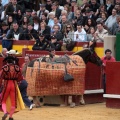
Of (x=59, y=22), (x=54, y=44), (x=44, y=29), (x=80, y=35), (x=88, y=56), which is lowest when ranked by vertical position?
(x=88, y=56)

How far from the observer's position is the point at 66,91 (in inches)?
619

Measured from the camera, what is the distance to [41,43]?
19.3 metres

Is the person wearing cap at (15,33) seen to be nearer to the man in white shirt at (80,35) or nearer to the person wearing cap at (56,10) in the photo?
the person wearing cap at (56,10)

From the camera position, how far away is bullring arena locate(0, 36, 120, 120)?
14156 mm

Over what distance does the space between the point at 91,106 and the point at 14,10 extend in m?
7.58

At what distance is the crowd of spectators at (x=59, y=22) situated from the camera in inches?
759

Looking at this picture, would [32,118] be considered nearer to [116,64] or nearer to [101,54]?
[116,64]

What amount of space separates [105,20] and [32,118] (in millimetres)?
6963

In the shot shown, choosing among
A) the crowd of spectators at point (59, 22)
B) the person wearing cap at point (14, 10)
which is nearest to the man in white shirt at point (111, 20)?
the crowd of spectators at point (59, 22)

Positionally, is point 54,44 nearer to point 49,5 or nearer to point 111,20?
point 111,20

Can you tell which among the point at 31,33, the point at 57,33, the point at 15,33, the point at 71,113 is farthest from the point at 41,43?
the point at 71,113

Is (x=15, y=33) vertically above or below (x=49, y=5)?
below

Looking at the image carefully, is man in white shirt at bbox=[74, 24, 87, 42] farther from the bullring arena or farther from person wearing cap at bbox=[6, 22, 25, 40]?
the bullring arena

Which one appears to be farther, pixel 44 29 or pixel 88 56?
pixel 44 29
